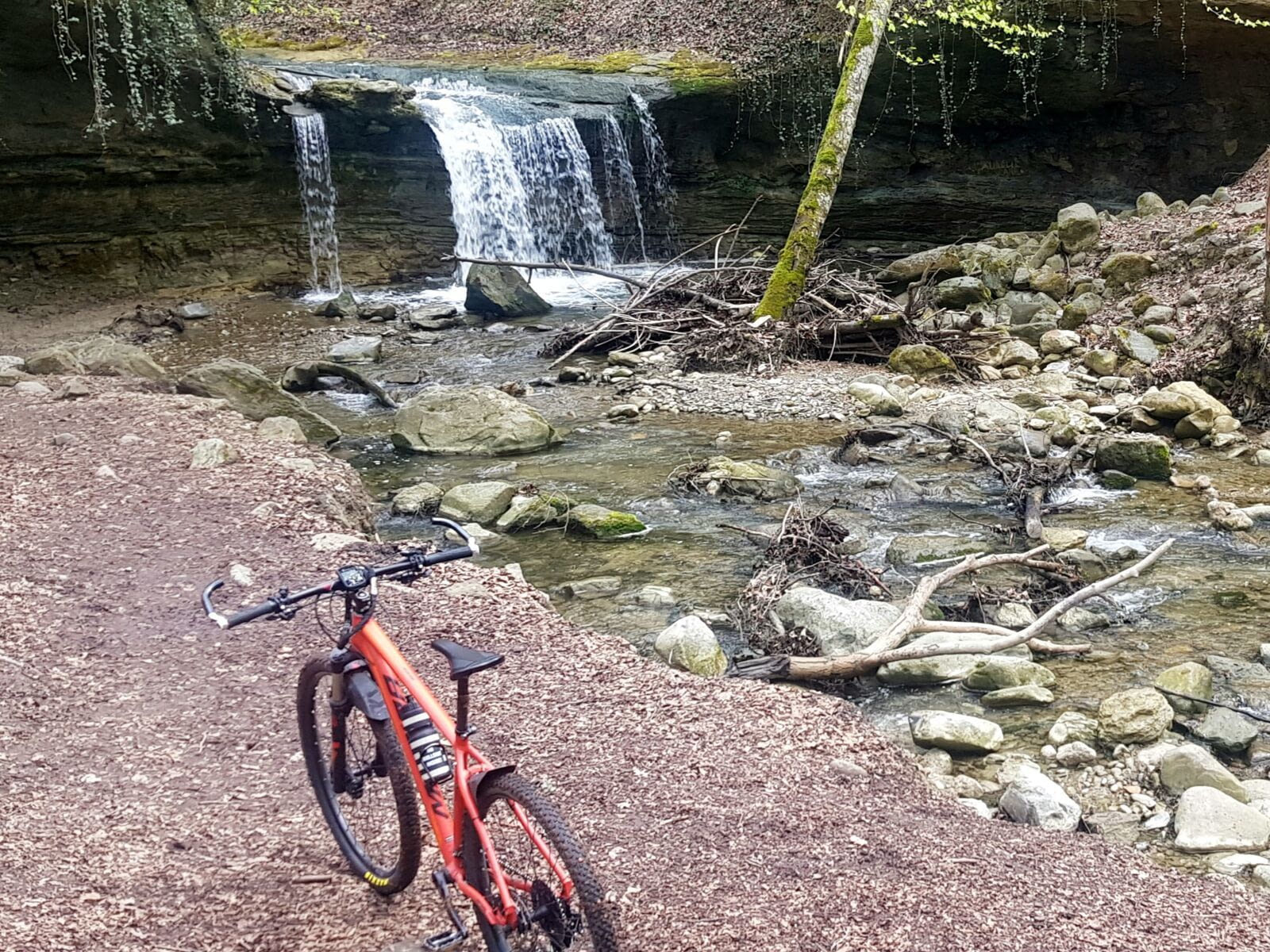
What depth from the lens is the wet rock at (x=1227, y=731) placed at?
464cm

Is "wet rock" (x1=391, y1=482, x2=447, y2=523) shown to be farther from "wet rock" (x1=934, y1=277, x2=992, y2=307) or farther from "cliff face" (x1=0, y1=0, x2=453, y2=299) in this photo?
"cliff face" (x1=0, y1=0, x2=453, y2=299)

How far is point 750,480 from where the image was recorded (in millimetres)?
8055

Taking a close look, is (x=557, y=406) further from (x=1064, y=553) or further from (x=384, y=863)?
(x=384, y=863)

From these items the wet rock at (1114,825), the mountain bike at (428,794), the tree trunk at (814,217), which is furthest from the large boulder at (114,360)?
the wet rock at (1114,825)

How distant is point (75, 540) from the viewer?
5.80 m

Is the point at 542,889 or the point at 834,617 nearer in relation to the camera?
the point at 542,889

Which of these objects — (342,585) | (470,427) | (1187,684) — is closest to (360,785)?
(342,585)

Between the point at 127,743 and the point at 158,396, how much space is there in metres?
5.47

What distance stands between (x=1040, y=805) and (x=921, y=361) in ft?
24.5

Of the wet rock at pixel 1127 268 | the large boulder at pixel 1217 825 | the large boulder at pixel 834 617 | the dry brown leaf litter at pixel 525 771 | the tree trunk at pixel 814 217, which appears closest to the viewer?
the dry brown leaf litter at pixel 525 771

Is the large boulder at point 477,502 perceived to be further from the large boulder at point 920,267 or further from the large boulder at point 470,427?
the large boulder at point 920,267

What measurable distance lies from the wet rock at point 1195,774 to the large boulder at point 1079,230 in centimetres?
1083

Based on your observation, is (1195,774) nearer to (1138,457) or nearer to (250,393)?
(1138,457)

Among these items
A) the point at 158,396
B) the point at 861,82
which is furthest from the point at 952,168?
the point at 158,396
